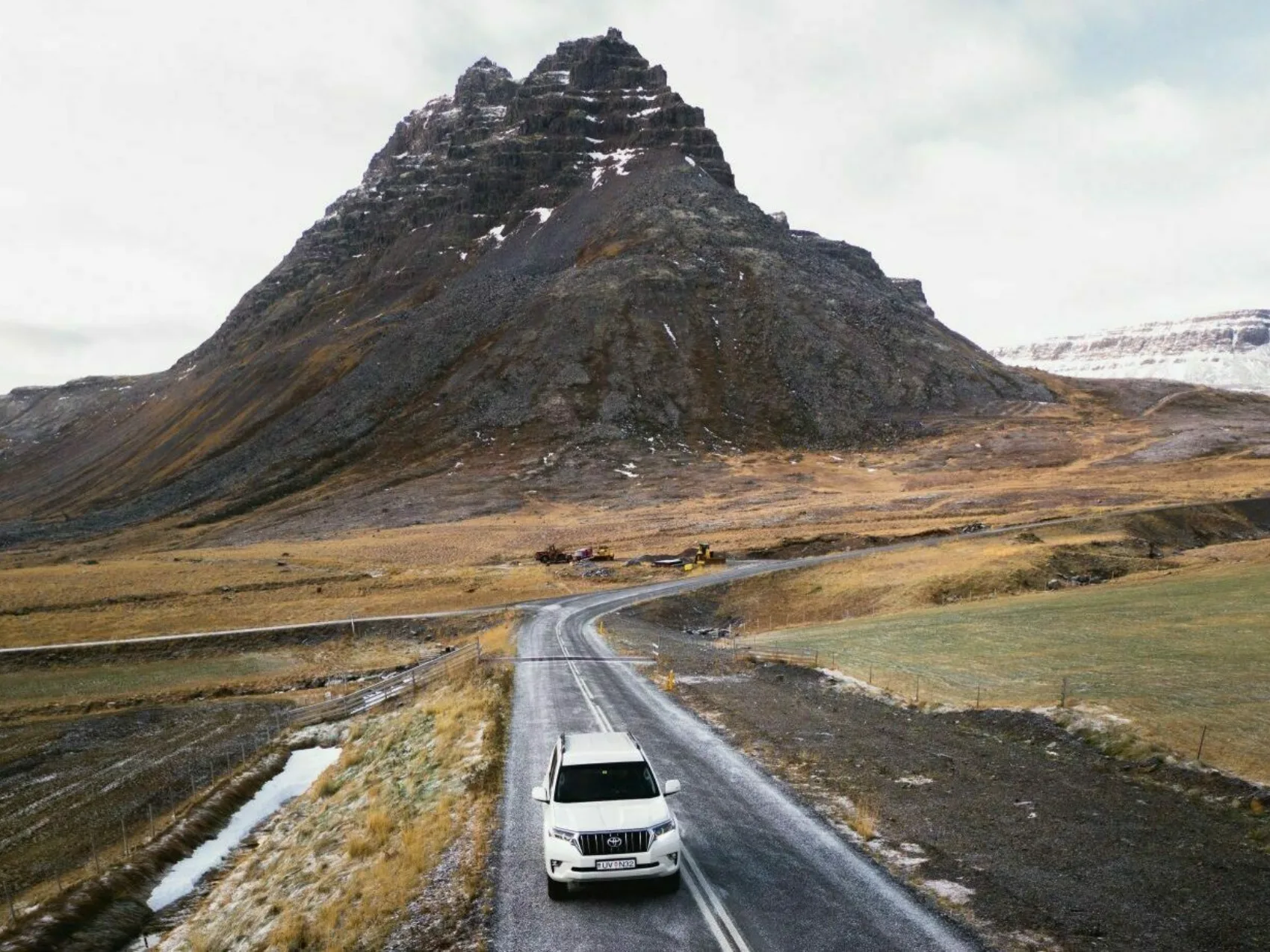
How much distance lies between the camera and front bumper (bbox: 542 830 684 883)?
10.9 meters

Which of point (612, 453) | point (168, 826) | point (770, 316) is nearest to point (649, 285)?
point (770, 316)

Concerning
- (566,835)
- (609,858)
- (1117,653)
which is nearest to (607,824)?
(609,858)

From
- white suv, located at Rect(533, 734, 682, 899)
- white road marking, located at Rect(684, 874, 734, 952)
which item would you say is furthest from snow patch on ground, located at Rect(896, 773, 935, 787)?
white suv, located at Rect(533, 734, 682, 899)

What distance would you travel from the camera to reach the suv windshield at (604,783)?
11.9 m

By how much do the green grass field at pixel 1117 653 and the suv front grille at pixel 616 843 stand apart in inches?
437

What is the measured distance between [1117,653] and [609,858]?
19.5 metres

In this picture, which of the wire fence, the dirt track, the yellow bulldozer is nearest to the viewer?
the dirt track

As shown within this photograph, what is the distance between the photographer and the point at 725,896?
1119 centimetres

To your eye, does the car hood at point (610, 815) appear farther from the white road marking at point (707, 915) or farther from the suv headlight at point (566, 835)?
the white road marking at point (707, 915)

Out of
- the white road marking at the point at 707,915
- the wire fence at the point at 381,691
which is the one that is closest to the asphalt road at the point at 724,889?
the white road marking at the point at 707,915

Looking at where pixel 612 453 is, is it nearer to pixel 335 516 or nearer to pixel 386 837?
pixel 335 516

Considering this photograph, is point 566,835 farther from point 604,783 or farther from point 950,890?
point 950,890

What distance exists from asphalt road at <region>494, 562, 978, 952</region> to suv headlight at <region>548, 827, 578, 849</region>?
92 centimetres

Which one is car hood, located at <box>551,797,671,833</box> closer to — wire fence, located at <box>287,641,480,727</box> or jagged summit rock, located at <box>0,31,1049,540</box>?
wire fence, located at <box>287,641,480,727</box>
